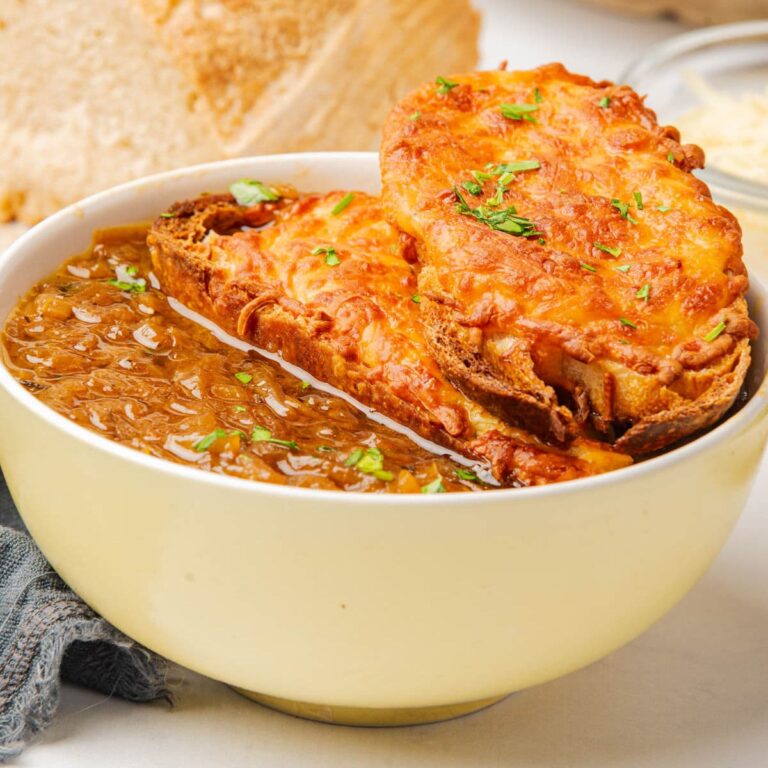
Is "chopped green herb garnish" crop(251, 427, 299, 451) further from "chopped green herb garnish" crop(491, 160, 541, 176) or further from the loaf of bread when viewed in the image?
the loaf of bread

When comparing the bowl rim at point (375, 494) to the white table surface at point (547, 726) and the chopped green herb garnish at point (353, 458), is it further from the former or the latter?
the white table surface at point (547, 726)

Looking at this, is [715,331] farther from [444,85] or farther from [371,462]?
[444,85]

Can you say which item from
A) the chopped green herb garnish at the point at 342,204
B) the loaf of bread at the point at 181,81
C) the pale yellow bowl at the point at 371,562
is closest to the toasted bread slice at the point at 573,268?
the pale yellow bowl at the point at 371,562

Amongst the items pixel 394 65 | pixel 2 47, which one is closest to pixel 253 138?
pixel 394 65

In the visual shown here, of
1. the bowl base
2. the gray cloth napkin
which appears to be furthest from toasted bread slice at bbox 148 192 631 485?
the gray cloth napkin

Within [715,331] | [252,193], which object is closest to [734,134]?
[252,193]

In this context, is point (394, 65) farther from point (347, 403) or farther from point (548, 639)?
point (548, 639)

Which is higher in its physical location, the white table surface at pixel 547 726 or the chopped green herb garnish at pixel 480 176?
the chopped green herb garnish at pixel 480 176
